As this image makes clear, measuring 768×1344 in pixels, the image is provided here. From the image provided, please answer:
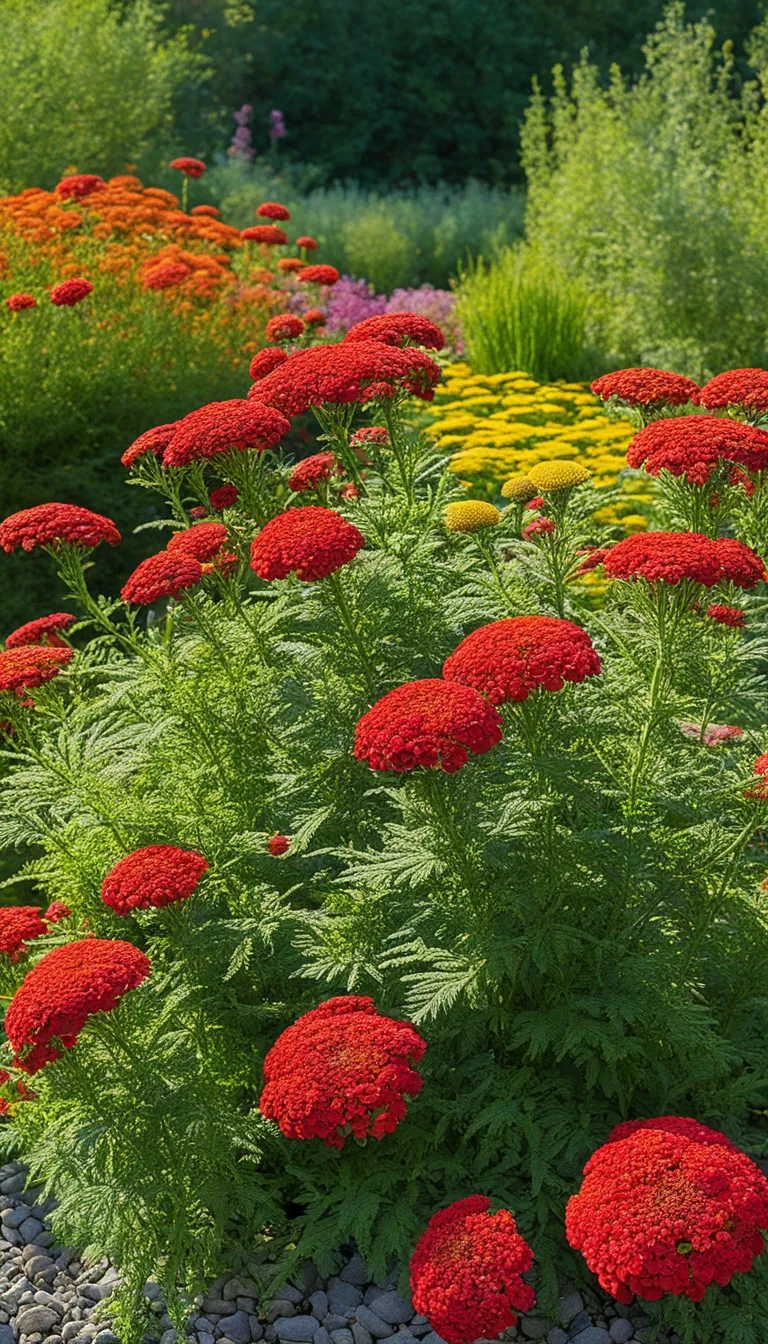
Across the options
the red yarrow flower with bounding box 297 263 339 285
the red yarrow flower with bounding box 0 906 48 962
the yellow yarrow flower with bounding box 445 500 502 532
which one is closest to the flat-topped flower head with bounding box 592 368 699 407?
the yellow yarrow flower with bounding box 445 500 502 532

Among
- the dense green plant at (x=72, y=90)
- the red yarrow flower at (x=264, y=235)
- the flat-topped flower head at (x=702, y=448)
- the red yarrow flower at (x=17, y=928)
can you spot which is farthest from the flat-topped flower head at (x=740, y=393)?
the dense green plant at (x=72, y=90)

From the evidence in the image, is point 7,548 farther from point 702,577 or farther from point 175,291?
point 175,291

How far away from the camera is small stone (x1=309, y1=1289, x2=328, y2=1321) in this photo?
8.84 ft

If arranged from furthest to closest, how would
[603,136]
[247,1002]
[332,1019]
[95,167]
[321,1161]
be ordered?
→ [95,167] < [603,136] < [247,1002] < [321,1161] < [332,1019]

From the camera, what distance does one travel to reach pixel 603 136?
9.39m

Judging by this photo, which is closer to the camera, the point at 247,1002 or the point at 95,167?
the point at 247,1002

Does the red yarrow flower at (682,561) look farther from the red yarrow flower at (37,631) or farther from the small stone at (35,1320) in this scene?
the small stone at (35,1320)

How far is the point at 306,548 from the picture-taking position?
2590mm

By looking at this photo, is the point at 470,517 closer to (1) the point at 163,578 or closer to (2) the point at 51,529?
(1) the point at 163,578

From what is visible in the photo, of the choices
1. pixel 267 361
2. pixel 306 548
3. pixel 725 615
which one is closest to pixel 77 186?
pixel 267 361

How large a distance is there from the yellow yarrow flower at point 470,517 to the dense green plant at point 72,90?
7.70 m

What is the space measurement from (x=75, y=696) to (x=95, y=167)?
9.07 metres

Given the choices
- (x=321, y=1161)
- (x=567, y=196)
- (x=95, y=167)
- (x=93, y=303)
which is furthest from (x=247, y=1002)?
(x=95, y=167)

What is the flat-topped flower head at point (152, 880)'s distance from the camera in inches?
95.0
